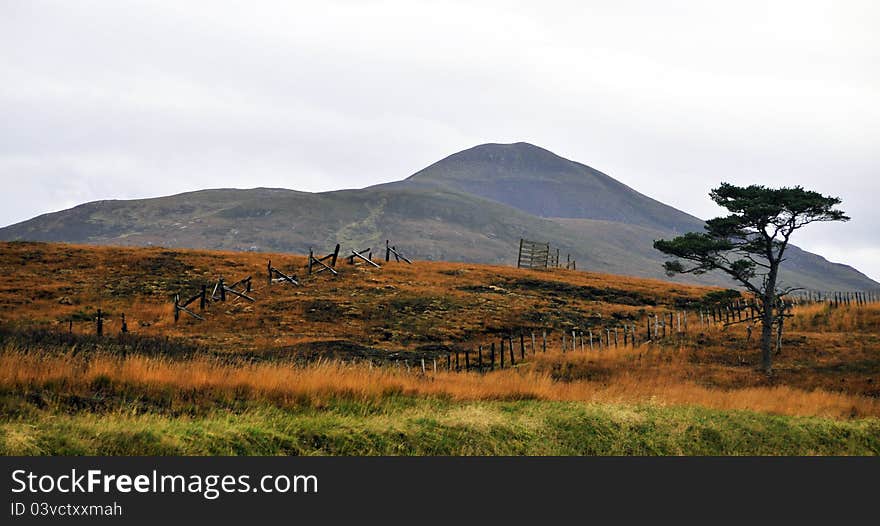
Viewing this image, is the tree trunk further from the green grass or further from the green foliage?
the green grass

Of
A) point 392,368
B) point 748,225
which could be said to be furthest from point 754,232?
point 392,368

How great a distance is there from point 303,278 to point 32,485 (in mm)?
50972

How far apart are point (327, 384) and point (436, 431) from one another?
11.7 feet

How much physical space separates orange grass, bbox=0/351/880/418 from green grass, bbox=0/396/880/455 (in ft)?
2.89

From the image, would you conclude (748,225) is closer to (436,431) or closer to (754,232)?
(754,232)

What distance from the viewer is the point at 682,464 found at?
1460 centimetres

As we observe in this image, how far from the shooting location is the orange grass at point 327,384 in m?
14.7

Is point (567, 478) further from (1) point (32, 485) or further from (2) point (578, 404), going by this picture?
(1) point (32, 485)

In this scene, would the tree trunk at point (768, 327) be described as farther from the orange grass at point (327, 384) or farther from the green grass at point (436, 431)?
the green grass at point (436, 431)

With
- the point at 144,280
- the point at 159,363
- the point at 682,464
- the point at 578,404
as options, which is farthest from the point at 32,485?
the point at 144,280

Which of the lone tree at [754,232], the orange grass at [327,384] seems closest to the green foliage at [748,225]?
the lone tree at [754,232]

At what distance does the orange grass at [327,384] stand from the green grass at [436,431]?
881 millimetres

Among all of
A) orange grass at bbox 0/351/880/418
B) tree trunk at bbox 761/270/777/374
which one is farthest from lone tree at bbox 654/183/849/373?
orange grass at bbox 0/351/880/418

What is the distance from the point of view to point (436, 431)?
1423 cm
